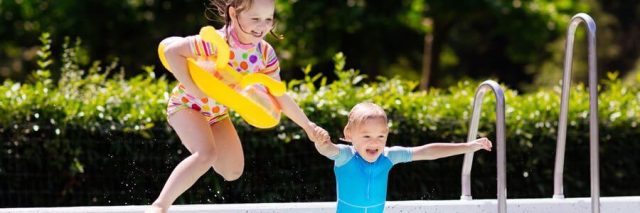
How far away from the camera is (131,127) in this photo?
6.69m

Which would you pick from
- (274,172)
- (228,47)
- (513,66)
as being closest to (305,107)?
(274,172)

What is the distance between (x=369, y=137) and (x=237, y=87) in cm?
55

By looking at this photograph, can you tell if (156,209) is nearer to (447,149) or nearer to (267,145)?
(447,149)

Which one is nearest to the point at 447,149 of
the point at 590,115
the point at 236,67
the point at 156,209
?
the point at 590,115

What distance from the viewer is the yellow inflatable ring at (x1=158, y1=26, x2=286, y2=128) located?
4117 millimetres

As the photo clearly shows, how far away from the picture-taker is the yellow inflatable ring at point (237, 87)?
412 centimetres

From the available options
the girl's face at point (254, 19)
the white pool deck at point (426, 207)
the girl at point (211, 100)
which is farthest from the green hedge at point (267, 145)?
the girl's face at point (254, 19)

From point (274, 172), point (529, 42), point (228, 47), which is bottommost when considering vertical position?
point (274, 172)

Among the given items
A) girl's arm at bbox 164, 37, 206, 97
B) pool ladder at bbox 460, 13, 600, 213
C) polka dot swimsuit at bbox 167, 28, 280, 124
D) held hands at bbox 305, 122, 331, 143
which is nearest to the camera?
held hands at bbox 305, 122, 331, 143

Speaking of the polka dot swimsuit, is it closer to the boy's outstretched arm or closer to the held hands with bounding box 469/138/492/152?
the boy's outstretched arm

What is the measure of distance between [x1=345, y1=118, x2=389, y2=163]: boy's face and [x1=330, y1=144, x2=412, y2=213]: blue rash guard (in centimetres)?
4

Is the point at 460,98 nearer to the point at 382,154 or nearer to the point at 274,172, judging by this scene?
the point at 274,172

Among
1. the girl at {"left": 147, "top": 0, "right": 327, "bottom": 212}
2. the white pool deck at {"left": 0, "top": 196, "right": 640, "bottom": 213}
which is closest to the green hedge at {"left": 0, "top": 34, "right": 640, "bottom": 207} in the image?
the white pool deck at {"left": 0, "top": 196, "right": 640, "bottom": 213}

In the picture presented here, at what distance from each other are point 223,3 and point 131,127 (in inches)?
Answer: 91.6
